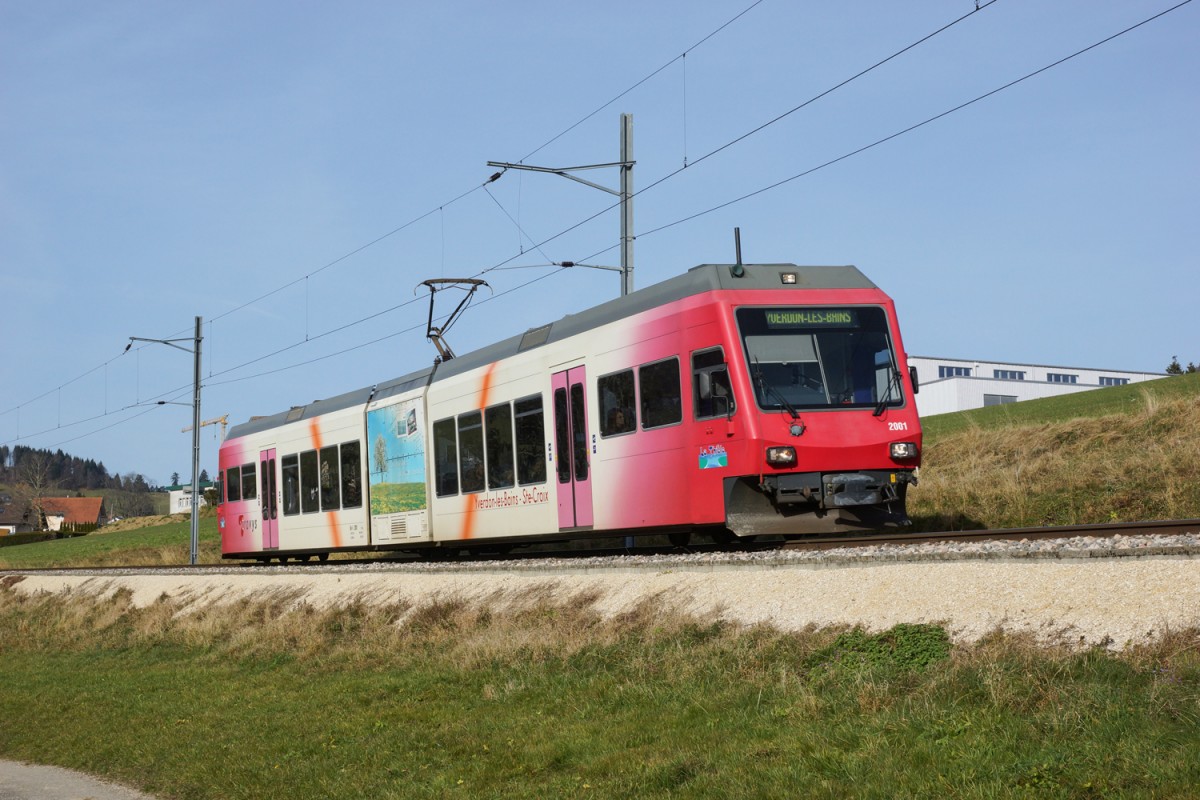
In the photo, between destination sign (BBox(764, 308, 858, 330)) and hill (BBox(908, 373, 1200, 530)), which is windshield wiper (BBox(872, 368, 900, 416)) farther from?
hill (BBox(908, 373, 1200, 530))

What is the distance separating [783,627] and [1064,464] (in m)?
13.1

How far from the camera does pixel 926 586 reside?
412 inches

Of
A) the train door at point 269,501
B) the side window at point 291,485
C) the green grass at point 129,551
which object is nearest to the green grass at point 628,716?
the side window at point 291,485

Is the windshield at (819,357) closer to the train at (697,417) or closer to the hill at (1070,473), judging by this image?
the train at (697,417)

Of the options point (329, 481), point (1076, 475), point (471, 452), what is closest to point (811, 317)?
point (471, 452)

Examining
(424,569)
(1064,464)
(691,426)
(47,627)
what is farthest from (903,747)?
(47,627)

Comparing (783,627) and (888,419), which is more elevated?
(888,419)

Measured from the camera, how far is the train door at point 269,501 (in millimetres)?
29250

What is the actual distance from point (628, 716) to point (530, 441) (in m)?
9.74

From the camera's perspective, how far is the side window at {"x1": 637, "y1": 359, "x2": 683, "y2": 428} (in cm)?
1584

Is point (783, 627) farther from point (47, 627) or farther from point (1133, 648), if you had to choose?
point (47, 627)

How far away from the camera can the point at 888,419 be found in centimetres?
1555

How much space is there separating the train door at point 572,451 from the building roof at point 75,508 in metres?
164

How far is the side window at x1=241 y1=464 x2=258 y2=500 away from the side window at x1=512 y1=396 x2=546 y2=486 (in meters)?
13.0
